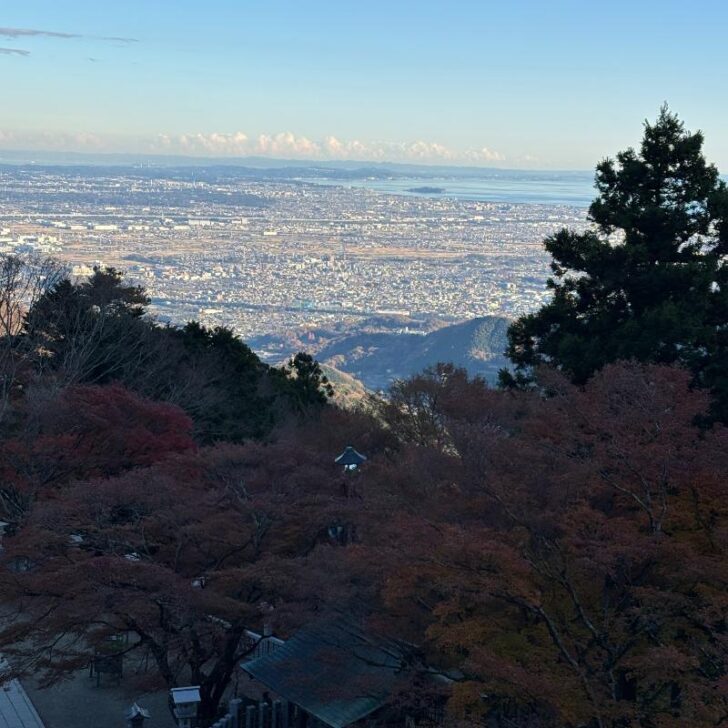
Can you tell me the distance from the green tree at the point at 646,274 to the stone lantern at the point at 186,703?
8.28 meters

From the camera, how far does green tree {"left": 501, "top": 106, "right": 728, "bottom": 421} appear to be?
51.7ft

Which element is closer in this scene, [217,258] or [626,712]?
[626,712]

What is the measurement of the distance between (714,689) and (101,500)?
267 inches

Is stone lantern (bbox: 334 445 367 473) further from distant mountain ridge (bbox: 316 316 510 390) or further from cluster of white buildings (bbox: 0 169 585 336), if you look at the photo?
cluster of white buildings (bbox: 0 169 585 336)

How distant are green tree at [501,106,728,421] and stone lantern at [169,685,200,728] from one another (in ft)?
27.2

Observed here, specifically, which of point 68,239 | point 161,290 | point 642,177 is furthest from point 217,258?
point 642,177

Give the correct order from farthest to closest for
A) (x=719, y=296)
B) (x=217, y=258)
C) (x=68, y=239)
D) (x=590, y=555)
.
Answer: (x=217, y=258) < (x=68, y=239) < (x=719, y=296) < (x=590, y=555)

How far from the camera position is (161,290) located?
298ft

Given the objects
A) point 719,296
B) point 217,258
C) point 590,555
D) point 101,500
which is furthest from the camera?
point 217,258

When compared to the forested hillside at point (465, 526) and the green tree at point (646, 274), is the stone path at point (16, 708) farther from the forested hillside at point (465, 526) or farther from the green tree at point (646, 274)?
the green tree at point (646, 274)

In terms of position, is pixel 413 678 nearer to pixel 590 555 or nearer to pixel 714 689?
pixel 590 555

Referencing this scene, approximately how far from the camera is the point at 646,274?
1684 centimetres

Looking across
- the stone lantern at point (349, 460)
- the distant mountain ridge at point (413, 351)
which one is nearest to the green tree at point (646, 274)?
the stone lantern at point (349, 460)

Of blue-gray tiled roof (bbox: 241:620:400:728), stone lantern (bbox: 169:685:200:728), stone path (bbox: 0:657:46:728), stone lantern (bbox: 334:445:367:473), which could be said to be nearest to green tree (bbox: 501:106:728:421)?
stone lantern (bbox: 334:445:367:473)
